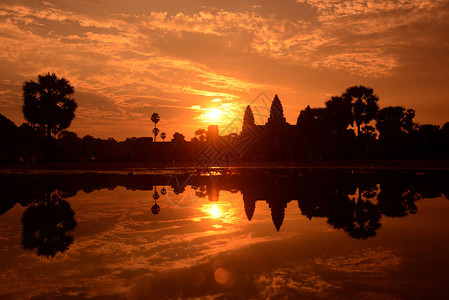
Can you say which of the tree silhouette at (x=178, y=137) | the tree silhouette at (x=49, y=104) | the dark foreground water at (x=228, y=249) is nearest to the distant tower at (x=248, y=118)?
the tree silhouette at (x=178, y=137)

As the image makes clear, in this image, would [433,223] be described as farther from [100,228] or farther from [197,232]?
[100,228]

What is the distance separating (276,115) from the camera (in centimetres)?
9050

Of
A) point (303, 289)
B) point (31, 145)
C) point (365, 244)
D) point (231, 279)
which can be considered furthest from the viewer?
point (31, 145)

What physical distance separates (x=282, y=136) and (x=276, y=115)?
43.4 ft

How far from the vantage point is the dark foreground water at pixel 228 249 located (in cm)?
580

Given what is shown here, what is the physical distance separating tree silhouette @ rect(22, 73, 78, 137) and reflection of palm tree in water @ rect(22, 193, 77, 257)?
40017mm

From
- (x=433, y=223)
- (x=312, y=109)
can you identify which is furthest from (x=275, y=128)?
(x=433, y=223)

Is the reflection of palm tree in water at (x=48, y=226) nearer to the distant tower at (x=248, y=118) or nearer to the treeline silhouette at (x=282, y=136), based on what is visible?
the treeline silhouette at (x=282, y=136)

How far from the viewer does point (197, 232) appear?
10.0 meters

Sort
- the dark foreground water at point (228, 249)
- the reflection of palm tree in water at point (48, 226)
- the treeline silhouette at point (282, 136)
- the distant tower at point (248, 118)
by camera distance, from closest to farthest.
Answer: the dark foreground water at point (228, 249), the reflection of palm tree in water at point (48, 226), the treeline silhouette at point (282, 136), the distant tower at point (248, 118)

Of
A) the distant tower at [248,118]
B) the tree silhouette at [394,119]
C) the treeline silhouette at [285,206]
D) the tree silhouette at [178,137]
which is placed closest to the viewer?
the treeline silhouette at [285,206]

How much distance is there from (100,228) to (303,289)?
6.86m

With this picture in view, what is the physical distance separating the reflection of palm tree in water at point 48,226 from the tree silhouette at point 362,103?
58688 millimetres

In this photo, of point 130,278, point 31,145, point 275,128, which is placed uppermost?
point 275,128
